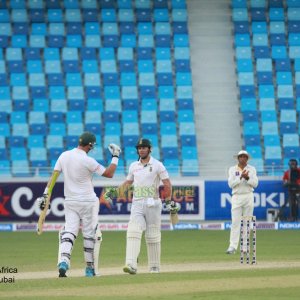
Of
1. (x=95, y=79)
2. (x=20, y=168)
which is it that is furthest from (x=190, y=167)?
(x=95, y=79)

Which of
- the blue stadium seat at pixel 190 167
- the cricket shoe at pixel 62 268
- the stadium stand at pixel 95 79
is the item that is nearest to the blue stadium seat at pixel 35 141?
the stadium stand at pixel 95 79

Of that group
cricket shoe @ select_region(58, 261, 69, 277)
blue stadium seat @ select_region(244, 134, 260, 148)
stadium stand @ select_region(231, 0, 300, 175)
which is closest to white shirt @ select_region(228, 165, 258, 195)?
cricket shoe @ select_region(58, 261, 69, 277)

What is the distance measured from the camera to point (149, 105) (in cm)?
3628

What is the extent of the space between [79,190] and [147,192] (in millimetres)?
1263

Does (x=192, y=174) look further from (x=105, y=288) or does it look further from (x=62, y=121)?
(x=105, y=288)

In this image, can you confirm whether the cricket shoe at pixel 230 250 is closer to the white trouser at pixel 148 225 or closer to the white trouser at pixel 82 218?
the white trouser at pixel 148 225

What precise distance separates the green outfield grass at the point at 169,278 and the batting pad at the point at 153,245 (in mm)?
560

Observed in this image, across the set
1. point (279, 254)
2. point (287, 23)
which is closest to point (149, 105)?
point (287, 23)

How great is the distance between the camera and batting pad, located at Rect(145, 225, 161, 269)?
16.5 m

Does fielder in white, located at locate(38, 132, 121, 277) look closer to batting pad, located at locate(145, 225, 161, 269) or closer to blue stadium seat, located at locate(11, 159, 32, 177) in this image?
batting pad, located at locate(145, 225, 161, 269)

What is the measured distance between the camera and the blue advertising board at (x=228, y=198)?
31.5 metres

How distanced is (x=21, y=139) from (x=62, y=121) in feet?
4.89

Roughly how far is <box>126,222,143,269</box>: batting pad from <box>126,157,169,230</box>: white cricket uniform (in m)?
0.10

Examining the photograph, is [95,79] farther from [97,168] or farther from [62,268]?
[62,268]
